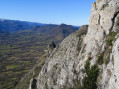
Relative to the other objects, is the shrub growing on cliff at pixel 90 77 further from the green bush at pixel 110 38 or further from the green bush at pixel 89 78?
the green bush at pixel 110 38

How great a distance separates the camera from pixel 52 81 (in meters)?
64.8

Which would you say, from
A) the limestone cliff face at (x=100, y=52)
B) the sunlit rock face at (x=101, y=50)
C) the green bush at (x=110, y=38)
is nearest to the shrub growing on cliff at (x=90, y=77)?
the limestone cliff face at (x=100, y=52)

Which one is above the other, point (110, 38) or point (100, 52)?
point (110, 38)

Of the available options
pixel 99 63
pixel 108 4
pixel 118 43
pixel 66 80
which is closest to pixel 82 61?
pixel 99 63

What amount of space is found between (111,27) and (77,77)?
2134 centimetres

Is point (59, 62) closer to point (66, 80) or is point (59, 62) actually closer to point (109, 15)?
point (66, 80)

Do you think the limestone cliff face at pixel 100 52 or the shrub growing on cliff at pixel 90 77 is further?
the shrub growing on cliff at pixel 90 77

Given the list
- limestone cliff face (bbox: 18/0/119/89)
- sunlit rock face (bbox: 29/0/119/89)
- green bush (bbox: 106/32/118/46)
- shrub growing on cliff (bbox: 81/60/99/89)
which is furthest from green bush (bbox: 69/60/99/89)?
green bush (bbox: 106/32/118/46)

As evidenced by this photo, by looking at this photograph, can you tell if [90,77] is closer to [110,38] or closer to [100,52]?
[100,52]

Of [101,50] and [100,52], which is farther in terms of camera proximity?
[101,50]

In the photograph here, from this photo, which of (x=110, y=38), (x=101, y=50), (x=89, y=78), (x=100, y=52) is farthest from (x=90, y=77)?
A: (x=110, y=38)

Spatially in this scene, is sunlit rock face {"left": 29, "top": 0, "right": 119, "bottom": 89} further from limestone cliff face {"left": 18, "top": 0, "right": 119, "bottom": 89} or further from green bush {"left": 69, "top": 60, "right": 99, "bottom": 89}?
green bush {"left": 69, "top": 60, "right": 99, "bottom": 89}

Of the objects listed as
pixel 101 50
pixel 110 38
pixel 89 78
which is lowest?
pixel 89 78

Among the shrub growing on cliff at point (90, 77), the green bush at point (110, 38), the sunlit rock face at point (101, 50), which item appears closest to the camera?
the sunlit rock face at point (101, 50)
